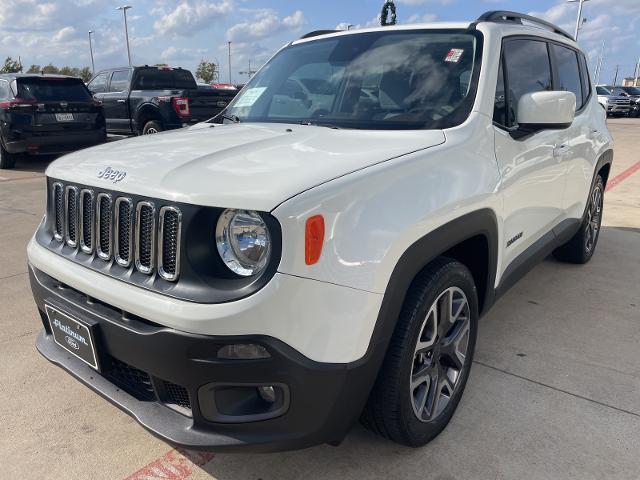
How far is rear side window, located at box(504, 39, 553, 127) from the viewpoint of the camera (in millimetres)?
2924

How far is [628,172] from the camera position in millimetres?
10539

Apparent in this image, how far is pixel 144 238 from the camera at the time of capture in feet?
6.20

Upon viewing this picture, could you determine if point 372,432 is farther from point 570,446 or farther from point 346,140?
point 346,140

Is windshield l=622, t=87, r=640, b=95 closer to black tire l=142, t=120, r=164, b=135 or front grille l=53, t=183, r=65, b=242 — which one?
black tire l=142, t=120, r=164, b=135

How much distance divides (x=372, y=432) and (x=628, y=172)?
33.3 feet

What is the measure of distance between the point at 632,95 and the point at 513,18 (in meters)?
32.1

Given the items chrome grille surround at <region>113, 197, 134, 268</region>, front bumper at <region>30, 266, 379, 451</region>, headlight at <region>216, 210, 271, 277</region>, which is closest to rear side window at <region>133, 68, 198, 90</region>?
chrome grille surround at <region>113, 197, 134, 268</region>

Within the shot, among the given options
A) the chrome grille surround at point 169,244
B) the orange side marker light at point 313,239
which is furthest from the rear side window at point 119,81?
the orange side marker light at point 313,239

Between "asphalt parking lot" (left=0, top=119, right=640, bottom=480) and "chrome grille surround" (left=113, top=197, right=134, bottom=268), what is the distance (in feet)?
2.98

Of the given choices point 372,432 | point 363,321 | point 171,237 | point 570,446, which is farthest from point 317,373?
point 570,446

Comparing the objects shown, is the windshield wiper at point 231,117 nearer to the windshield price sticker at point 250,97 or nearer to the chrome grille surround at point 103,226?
the windshield price sticker at point 250,97

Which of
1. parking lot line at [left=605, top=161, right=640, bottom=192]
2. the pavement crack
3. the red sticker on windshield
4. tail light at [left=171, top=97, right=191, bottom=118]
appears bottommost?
parking lot line at [left=605, top=161, right=640, bottom=192]

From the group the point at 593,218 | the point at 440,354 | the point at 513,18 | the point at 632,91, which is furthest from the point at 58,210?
the point at 632,91

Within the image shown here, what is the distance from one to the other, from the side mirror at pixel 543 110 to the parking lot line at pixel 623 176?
6.78 meters
